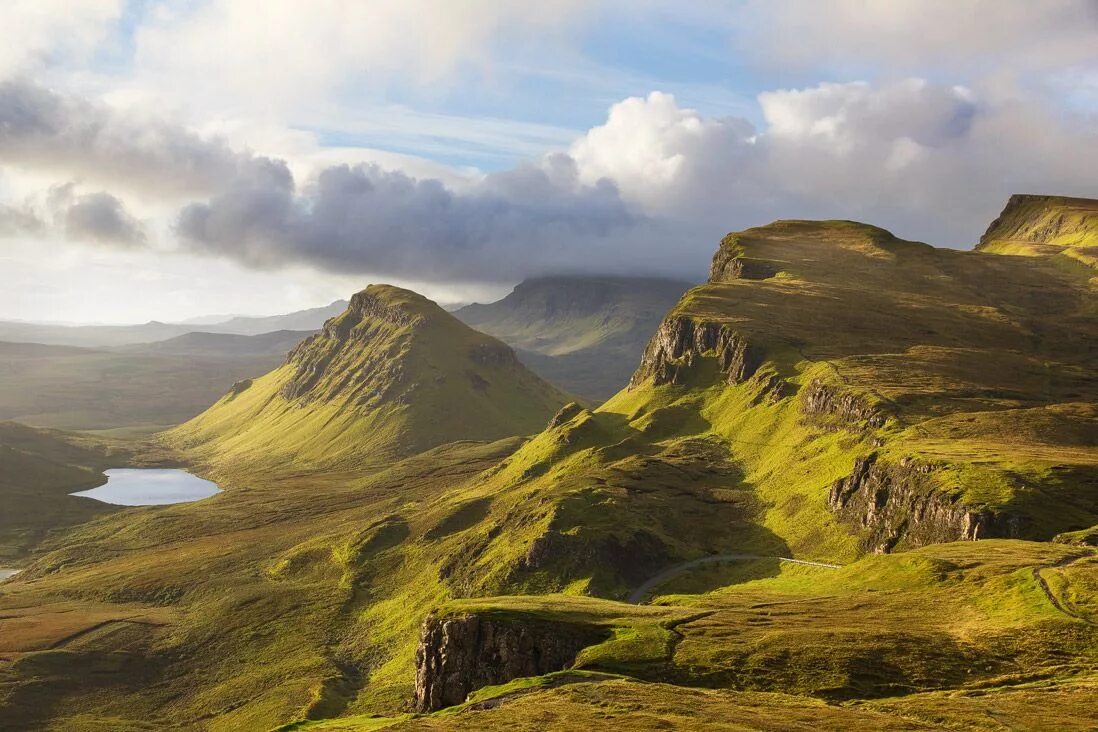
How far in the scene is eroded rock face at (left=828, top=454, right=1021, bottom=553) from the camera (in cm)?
14752

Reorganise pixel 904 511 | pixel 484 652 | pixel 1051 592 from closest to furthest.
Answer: pixel 1051 592 → pixel 484 652 → pixel 904 511

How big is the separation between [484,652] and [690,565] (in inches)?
3044

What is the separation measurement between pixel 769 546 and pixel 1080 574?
7929 centimetres

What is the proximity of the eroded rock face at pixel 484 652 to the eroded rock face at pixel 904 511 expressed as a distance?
74.6 metres

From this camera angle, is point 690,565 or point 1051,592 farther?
point 690,565

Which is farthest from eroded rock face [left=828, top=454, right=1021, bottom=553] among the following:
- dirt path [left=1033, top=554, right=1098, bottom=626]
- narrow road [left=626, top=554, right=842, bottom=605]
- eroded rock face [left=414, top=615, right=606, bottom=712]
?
eroded rock face [left=414, top=615, right=606, bottom=712]

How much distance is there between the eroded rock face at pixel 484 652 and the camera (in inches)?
4417

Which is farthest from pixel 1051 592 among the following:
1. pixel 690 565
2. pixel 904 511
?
pixel 690 565

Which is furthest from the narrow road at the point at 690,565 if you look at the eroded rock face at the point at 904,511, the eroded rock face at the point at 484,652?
the eroded rock face at the point at 484,652

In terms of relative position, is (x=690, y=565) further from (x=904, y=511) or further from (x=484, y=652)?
(x=484, y=652)

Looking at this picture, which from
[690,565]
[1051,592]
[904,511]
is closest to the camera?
[1051,592]

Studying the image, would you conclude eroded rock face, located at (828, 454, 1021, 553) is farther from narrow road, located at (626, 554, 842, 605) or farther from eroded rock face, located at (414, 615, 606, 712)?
eroded rock face, located at (414, 615, 606, 712)

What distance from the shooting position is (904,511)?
540 ft

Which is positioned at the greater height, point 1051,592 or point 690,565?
point 1051,592
